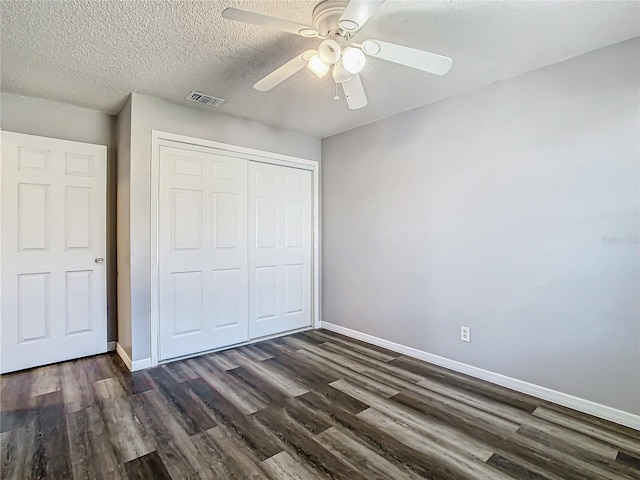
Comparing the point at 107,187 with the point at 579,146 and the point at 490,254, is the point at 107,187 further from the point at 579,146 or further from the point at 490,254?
the point at 579,146

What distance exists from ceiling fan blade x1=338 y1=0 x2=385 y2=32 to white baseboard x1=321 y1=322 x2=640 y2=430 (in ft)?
8.58

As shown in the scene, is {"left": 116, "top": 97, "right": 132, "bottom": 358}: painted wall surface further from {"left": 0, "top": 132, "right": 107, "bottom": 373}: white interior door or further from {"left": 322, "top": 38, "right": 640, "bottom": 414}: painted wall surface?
{"left": 322, "top": 38, "right": 640, "bottom": 414}: painted wall surface

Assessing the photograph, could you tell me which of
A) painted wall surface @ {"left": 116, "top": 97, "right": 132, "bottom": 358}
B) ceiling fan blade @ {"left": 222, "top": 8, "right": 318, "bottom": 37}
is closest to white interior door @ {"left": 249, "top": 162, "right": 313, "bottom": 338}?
painted wall surface @ {"left": 116, "top": 97, "right": 132, "bottom": 358}

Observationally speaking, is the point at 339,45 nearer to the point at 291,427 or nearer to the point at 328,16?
the point at 328,16

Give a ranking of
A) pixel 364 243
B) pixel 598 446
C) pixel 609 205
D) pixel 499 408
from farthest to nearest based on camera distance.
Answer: pixel 364 243, pixel 499 408, pixel 609 205, pixel 598 446

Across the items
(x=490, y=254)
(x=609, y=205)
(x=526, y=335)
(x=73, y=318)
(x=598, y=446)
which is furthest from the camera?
(x=73, y=318)

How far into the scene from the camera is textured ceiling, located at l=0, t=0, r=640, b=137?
178cm

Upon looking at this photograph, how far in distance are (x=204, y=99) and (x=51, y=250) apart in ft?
6.21

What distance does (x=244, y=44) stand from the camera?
6.89 ft

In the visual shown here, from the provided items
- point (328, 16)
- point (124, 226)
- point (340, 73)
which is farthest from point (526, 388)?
point (124, 226)

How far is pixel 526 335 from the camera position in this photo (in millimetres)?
2451

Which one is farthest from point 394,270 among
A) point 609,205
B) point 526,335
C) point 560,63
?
point 560,63

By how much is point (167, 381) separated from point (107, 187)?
1949mm

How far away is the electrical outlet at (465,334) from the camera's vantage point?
2772 millimetres
